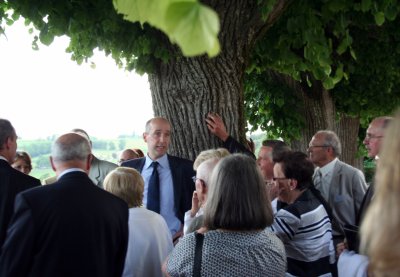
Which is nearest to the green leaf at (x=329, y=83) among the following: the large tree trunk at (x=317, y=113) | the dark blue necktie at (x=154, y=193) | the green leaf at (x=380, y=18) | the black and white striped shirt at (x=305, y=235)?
the green leaf at (x=380, y=18)

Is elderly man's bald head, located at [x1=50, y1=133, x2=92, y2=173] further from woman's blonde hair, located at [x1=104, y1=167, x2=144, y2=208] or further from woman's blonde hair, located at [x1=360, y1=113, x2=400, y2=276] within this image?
woman's blonde hair, located at [x1=360, y1=113, x2=400, y2=276]

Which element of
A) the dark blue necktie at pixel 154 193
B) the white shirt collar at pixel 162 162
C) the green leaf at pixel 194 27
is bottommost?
the dark blue necktie at pixel 154 193

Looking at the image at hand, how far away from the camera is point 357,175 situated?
18.6 ft

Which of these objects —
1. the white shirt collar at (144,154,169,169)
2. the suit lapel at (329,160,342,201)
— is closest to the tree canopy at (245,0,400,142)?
the suit lapel at (329,160,342,201)

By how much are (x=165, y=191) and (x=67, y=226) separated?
6.87 ft

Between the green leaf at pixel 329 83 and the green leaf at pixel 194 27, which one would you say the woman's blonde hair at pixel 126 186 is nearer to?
the green leaf at pixel 194 27

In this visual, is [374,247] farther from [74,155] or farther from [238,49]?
[238,49]

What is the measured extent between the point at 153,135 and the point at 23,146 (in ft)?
7.63

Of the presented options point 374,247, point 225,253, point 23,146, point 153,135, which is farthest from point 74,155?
point 23,146

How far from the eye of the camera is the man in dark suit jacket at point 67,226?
3162 mm

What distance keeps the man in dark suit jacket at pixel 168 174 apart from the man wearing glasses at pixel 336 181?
136cm

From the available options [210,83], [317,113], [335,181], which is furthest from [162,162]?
[317,113]

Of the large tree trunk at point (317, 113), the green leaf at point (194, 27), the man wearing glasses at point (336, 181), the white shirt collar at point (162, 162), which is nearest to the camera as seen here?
the green leaf at point (194, 27)

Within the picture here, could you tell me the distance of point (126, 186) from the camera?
12.8ft
